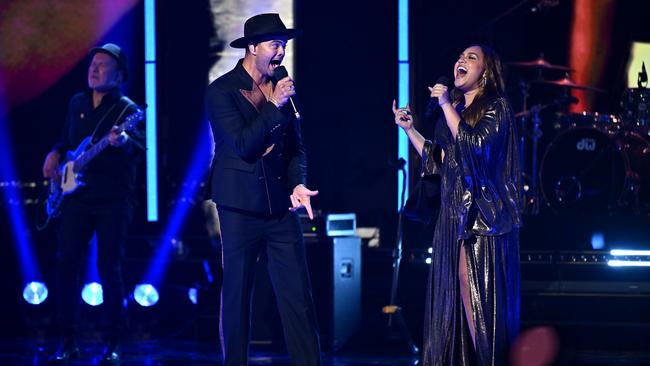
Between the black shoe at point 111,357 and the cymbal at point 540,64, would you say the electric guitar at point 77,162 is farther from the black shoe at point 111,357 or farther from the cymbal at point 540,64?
the cymbal at point 540,64

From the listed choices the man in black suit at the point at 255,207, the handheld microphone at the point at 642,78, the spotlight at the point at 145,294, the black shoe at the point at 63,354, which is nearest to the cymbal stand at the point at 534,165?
the handheld microphone at the point at 642,78

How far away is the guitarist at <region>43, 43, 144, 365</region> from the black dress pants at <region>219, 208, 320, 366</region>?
1871mm

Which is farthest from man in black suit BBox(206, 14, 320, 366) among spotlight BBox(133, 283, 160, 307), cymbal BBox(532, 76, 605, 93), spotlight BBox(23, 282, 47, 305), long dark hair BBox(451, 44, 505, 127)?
cymbal BBox(532, 76, 605, 93)

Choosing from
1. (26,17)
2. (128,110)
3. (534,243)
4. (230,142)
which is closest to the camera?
(230,142)

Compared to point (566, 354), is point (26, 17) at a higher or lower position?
higher

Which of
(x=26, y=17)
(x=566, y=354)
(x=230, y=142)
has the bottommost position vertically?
(x=566, y=354)

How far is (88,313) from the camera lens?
327 inches

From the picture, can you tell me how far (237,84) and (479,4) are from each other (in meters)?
4.24

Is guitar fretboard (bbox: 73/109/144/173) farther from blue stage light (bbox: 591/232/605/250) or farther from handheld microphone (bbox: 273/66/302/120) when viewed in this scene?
blue stage light (bbox: 591/232/605/250)

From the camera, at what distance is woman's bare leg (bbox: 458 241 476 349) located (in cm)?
510

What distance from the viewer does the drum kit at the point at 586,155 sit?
842 cm

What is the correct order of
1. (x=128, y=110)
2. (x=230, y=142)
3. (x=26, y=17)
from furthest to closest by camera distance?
1. (x=26, y=17)
2. (x=128, y=110)
3. (x=230, y=142)

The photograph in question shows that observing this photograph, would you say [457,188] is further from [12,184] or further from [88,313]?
[12,184]

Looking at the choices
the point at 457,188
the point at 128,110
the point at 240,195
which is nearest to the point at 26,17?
the point at 128,110
